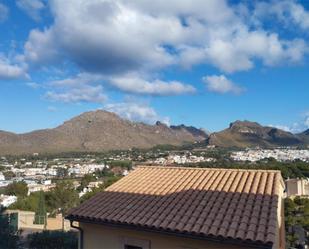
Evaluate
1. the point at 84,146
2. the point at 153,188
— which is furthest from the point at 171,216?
the point at 84,146

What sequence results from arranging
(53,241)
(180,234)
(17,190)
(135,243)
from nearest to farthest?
(180,234), (135,243), (53,241), (17,190)

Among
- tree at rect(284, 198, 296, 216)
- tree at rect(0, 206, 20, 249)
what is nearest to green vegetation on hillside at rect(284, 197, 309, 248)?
tree at rect(284, 198, 296, 216)

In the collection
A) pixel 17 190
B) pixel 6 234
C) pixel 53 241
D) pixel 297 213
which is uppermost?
pixel 6 234

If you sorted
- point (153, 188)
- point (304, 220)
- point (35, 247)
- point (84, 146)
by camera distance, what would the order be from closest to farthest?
point (153, 188), point (35, 247), point (304, 220), point (84, 146)

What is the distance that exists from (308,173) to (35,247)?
46790mm

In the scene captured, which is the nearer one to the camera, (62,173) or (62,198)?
(62,198)

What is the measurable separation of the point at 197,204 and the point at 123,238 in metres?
1.69

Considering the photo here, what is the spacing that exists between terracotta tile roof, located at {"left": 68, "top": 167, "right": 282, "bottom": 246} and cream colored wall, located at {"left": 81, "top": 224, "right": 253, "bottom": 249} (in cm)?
30

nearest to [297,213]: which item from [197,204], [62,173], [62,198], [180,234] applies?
[197,204]

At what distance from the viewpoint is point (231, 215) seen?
708cm

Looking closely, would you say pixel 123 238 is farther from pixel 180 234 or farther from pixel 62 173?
pixel 62 173

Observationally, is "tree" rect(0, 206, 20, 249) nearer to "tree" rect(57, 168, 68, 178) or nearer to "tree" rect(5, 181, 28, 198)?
"tree" rect(5, 181, 28, 198)

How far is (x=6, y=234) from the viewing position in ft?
35.7

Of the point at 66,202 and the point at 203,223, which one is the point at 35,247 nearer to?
the point at 203,223
